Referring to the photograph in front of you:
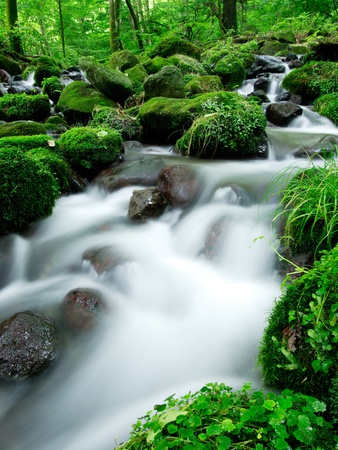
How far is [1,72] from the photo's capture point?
1298 centimetres

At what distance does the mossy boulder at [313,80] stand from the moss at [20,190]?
791cm

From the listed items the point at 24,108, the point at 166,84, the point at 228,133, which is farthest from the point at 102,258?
the point at 24,108

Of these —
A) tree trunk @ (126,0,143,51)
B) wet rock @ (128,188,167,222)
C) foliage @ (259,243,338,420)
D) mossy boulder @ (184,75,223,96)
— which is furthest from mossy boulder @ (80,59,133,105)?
tree trunk @ (126,0,143,51)

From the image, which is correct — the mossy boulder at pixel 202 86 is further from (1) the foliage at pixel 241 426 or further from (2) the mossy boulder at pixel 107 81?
(1) the foliage at pixel 241 426

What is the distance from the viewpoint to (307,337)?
1985mm

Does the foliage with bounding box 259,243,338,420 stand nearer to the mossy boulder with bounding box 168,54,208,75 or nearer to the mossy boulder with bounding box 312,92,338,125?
the mossy boulder with bounding box 312,92,338,125

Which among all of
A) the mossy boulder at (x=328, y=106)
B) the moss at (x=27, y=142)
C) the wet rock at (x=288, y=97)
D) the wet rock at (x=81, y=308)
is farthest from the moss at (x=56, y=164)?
the wet rock at (x=288, y=97)

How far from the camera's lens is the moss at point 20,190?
433 cm

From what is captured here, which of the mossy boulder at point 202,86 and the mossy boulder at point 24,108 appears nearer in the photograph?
the mossy boulder at point 24,108

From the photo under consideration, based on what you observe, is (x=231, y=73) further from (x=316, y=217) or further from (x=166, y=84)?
(x=316, y=217)

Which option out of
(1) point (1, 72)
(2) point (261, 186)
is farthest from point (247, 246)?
(1) point (1, 72)

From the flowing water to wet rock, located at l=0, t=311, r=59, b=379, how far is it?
0.10 metres

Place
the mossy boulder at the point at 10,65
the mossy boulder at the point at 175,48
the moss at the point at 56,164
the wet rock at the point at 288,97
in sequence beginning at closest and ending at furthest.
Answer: the moss at the point at 56,164, the wet rock at the point at 288,97, the mossy boulder at the point at 10,65, the mossy boulder at the point at 175,48

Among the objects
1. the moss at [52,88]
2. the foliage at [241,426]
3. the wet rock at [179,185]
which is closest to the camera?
the foliage at [241,426]
